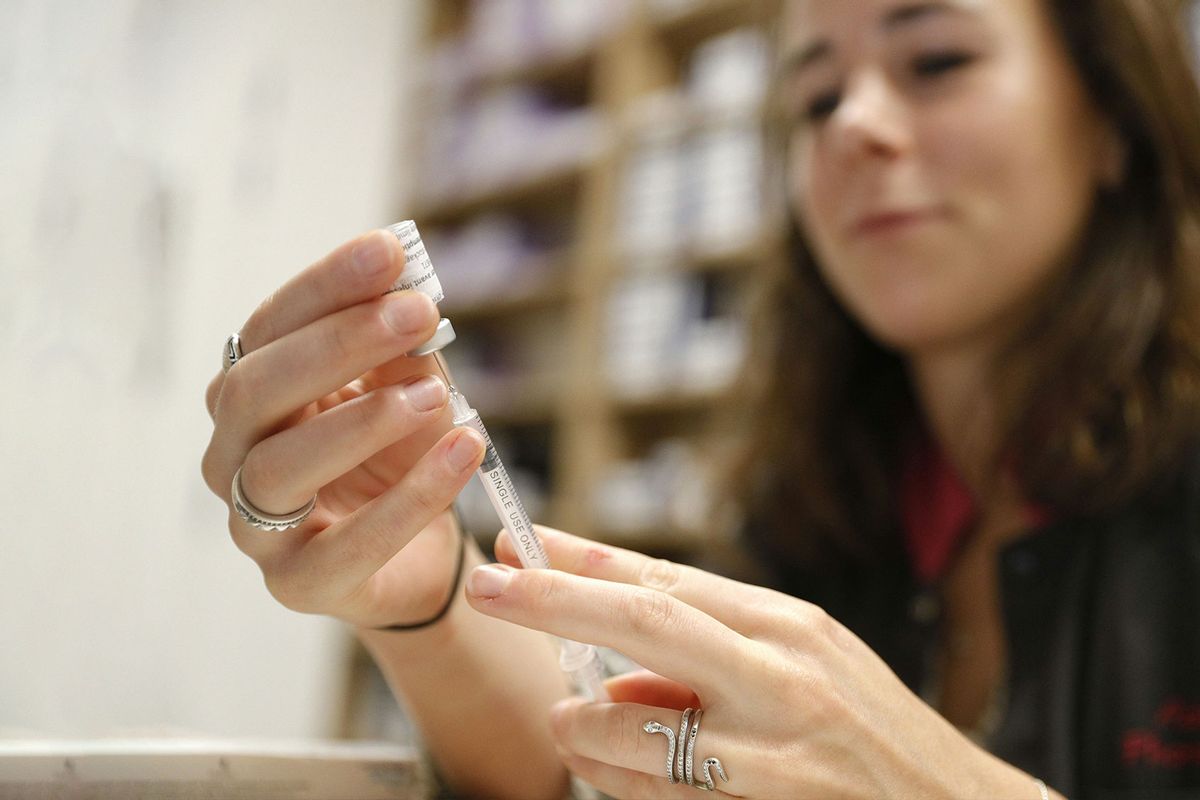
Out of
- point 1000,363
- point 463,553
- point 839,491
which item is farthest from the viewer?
point 839,491

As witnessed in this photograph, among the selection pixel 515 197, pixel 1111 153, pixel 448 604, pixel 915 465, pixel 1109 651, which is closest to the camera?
pixel 448 604

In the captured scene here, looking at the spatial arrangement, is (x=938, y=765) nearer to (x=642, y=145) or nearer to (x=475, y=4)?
(x=642, y=145)

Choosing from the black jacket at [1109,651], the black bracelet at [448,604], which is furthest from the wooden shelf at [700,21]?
the black bracelet at [448,604]

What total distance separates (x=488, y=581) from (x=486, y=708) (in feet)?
0.85

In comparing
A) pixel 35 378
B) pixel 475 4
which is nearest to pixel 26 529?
pixel 35 378

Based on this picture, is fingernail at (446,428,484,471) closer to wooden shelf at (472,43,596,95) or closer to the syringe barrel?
the syringe barrel

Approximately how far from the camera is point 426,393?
44 cm

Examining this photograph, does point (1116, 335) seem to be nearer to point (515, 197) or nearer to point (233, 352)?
point (233, 352)

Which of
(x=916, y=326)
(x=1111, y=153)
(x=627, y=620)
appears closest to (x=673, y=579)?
(x=627, y=620)

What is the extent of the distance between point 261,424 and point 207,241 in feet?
6.29

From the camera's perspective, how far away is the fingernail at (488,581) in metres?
0.43

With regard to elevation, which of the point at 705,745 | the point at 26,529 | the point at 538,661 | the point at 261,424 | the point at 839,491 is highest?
the point at 261,424

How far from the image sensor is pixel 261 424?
46 centimetres

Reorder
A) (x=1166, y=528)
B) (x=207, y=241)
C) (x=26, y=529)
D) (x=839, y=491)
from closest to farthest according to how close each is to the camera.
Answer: (x=1166, y=528), (x=839, y=491), (x=26, y=529), (x=207, y=241)
